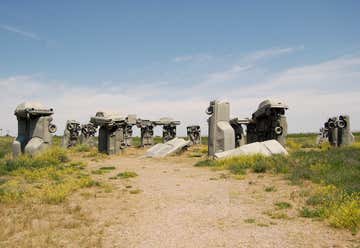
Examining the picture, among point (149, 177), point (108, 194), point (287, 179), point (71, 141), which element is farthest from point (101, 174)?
point (71, 141)

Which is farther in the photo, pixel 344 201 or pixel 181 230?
pixel 344 201

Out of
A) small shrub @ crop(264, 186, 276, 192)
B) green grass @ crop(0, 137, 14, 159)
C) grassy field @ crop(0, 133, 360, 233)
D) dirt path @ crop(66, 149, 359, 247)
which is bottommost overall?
dirt path @ crop(66, 149, 359, 247)

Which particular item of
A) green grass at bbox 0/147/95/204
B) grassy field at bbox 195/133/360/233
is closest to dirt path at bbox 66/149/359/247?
grassy field at bbox 195/133/360/233

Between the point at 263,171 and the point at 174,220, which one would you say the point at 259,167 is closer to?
the point at 263,171

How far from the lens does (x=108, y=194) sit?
1001 cm

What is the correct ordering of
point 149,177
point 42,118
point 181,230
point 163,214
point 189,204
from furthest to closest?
point 42,118, point 149,177, point 189,204, point 163,214, point 181,230

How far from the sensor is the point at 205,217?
7.55 m

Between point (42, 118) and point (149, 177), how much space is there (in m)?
7.49

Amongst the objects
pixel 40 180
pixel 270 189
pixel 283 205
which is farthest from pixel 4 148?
pixel 283 205

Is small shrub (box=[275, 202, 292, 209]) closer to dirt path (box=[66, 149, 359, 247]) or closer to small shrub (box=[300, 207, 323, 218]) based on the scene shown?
dirt path (box=[66, 149, 359, 247])

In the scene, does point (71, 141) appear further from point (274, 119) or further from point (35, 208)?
point (35, 208)

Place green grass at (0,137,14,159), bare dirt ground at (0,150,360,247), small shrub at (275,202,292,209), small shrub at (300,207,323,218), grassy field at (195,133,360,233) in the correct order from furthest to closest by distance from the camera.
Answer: green grass at (0,137,14,159), small shrub at (275,202,292,209), small shrub at (300,207,323,218), grassy field at (195,133,360,233), bare dirt ground at (0,150,360,247)

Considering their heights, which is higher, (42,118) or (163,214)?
(42,118)

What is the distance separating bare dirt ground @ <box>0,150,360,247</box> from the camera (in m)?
6.03
